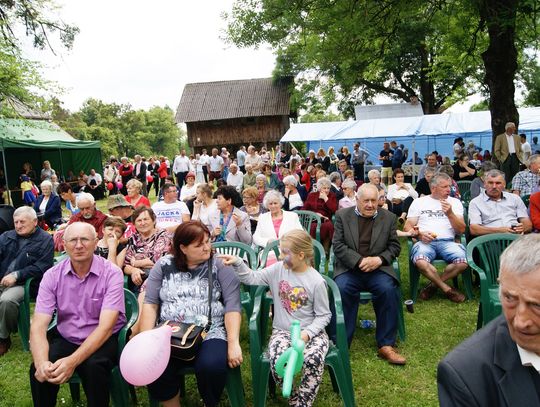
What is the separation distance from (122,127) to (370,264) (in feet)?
183

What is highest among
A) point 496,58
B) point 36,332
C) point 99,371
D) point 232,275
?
point 496,58

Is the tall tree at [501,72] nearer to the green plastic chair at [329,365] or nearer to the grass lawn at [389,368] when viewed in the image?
the grass lawn at [389,368]

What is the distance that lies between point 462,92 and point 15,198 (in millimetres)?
23517

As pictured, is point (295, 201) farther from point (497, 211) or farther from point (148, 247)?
point (148, 247)

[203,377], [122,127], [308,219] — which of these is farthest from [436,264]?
[122,127]

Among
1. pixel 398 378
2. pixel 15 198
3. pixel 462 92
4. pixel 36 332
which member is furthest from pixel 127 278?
pixel 462 92

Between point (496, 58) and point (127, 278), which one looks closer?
point (127, 278)

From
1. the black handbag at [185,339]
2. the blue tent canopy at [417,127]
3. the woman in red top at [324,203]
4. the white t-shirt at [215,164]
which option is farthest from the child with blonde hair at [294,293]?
the white t-shirt at [215,164]

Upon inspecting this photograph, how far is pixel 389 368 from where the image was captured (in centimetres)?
342

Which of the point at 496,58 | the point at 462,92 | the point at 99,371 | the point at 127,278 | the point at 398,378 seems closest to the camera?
the point at 99,371

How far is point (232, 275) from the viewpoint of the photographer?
2945 millimetres

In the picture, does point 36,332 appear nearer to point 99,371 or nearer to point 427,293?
point 99,371

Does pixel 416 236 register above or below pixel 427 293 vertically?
above

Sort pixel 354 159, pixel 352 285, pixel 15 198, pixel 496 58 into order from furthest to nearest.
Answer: pixel 354 159, pixel 15 198, pixel 496 58, pixel 352 285
